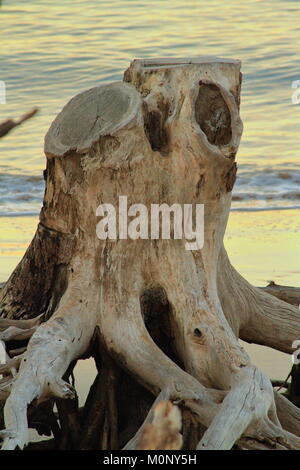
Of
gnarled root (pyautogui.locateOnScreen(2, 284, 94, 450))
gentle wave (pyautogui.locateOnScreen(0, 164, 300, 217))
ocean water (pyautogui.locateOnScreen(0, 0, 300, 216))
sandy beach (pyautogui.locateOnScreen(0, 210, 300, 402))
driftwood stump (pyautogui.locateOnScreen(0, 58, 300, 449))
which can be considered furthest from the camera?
ocean water (pyautogui.locateOnScreen(0, 0, 300, 216))

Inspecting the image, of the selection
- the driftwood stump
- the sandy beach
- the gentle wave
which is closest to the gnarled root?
the driftwood stump

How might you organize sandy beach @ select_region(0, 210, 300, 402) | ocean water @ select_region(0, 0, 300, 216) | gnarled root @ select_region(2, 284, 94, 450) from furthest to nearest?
1. ocean water @ select_region(0, 0, 300, 216)
2. sandy beach @ select_region(0, 210, 300, 402)
3. gnarled root @ select_region(2, 284, 94, 450)

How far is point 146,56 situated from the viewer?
18.4m

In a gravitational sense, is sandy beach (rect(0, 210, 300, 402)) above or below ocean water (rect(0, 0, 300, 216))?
below

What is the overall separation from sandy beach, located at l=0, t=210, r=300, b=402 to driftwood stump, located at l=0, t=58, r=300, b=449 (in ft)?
4.98

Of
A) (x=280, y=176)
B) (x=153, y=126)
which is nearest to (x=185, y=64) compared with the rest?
(x=153, y=126)

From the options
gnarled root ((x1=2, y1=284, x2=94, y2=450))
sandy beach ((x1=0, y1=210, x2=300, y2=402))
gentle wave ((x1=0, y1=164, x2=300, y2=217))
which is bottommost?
gnarled root ((x1=2, y1=284, x2=94, y2=450))

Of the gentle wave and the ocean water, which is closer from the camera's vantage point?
the gentle wave

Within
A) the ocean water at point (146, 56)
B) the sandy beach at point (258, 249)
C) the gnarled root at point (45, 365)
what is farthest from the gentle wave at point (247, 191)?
the gnarled root at point (45, 365)

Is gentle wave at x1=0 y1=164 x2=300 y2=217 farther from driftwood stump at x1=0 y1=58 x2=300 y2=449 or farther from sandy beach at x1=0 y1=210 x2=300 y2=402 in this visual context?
driftwood stump at x1=0 y1=58 x2=300 y2=449

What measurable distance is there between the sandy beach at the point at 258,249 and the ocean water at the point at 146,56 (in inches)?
22.7

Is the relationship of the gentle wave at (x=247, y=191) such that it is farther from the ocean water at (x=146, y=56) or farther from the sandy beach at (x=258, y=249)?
Result: the sandy beach at (x=258, y=249)

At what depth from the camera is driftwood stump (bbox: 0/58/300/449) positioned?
5211mm

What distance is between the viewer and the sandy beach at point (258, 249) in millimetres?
7422
